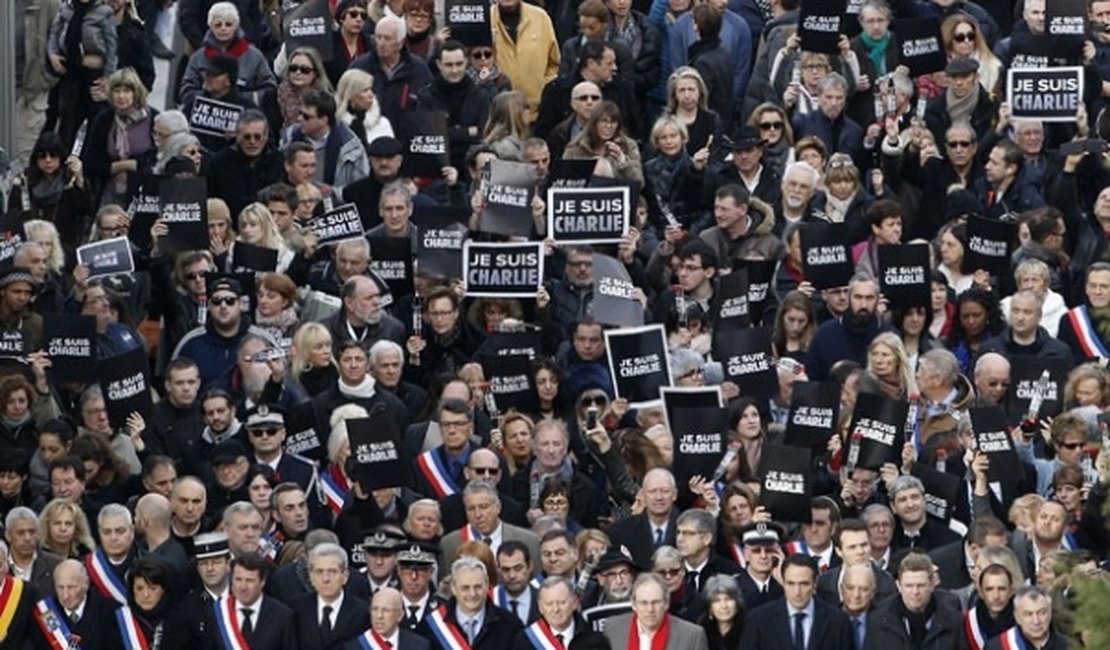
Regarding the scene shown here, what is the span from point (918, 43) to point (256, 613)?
7832mm

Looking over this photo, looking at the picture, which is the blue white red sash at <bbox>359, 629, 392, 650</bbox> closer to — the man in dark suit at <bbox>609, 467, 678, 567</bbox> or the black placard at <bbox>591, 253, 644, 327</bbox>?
the man in dark suit at <bbox>609, 467, 678, 567</bbox>

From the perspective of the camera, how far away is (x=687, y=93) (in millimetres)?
27734

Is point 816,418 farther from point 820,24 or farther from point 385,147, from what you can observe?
point 820,24

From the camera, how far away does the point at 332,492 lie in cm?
2389

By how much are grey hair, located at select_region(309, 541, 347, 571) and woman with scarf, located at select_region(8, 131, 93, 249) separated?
18.6 feet

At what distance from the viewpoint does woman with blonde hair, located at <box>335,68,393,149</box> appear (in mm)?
27500

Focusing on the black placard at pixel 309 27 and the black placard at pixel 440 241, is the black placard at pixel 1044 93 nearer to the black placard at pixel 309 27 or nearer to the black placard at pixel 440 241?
the black placard at pixel 440 241

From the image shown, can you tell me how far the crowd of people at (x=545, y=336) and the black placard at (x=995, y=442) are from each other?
0.17ft

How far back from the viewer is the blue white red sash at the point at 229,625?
2216cm

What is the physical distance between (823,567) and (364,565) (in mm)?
2607

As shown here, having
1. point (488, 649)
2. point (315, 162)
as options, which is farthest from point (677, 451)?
point (315, 162)

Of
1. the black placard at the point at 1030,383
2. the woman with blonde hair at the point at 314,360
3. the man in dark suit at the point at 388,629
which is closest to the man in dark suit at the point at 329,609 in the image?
the man in dark suit at the point at 388,629

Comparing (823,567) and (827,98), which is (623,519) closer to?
(823,567)

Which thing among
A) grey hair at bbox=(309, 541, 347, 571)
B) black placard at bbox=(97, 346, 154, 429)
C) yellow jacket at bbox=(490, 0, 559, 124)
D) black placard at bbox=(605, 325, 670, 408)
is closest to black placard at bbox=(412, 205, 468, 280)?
black placard at bbox=(605, 325, 670, 408)
